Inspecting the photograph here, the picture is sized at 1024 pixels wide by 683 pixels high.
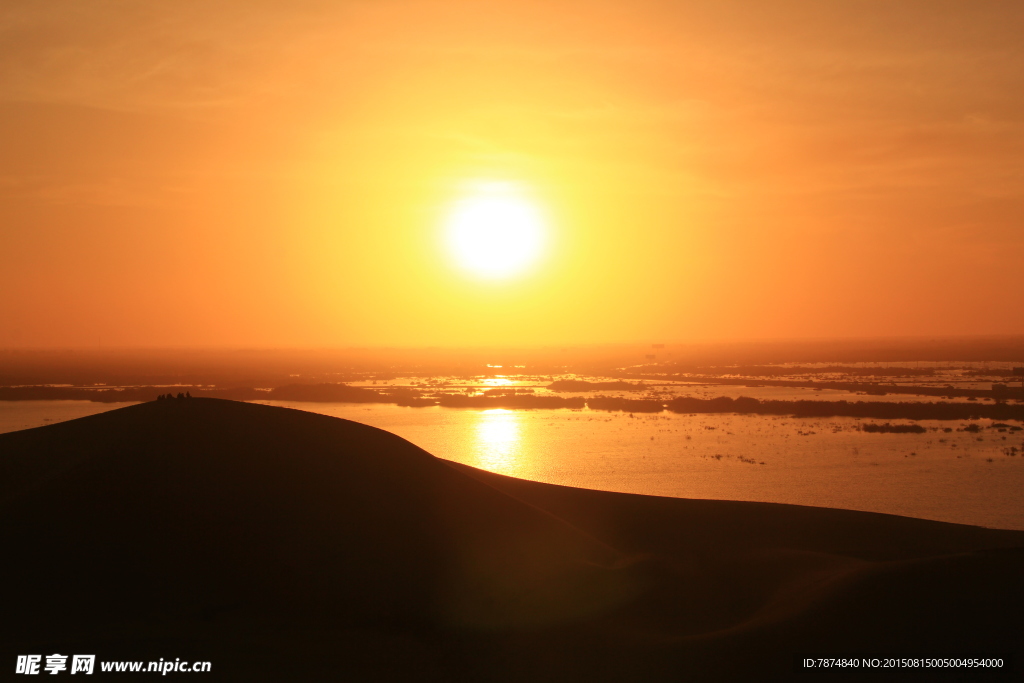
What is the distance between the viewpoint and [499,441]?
148 feet

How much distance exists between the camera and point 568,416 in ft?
186

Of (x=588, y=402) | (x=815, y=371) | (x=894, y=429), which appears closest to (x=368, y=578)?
(x=894, y=429)

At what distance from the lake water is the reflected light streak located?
78mm

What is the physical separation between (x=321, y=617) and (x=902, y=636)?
29.3 ft

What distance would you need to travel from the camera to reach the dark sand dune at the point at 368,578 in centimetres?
1107

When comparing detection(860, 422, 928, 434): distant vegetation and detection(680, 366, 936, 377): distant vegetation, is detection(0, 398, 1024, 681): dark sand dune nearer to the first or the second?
detection(860, 422, 928, 434): distant vegetation

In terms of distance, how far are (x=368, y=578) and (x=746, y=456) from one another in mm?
29540

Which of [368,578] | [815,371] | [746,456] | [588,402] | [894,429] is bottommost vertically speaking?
[368,578]

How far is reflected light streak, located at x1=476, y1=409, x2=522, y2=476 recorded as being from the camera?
37031 mm

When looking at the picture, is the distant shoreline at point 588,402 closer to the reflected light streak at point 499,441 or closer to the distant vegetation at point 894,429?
the distant vegetation at point 894,429

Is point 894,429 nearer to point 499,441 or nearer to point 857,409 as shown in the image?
point 857,409

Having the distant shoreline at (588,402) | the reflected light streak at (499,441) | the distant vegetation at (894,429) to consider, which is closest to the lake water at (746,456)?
the reflected light streak at (499,441)

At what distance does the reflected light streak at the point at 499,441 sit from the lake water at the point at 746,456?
8cm

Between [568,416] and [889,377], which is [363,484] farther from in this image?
[889,377]
